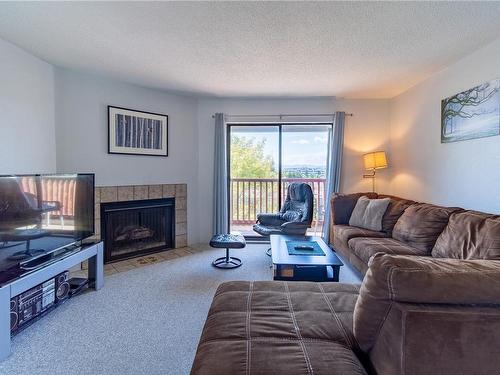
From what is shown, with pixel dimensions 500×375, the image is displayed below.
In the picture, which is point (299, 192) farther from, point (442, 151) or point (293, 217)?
point (442, 151)

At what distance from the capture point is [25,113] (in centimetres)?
261

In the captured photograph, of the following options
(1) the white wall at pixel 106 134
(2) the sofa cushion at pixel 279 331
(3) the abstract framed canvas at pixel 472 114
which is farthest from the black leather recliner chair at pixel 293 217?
(2) the sofa cushion at pixel 279 331

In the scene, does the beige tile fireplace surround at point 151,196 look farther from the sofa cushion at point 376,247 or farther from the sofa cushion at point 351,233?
the sofa cushion at point 376,247

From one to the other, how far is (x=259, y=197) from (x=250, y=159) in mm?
729

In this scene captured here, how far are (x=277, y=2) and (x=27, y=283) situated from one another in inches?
102

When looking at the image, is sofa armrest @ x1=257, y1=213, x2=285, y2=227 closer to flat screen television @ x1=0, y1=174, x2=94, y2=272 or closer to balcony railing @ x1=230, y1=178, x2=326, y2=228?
balcony railing @ x1=230, y1=178, x2=326, y2=228

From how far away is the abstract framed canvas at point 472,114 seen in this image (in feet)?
7.82

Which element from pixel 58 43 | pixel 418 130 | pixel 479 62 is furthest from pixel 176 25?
pixel 418 130

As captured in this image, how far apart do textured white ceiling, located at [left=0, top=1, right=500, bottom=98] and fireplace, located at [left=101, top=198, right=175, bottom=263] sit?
5.40 feet

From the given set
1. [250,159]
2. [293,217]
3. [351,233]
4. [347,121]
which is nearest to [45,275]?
[293,217]

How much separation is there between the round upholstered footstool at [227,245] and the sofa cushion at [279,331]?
1.38 metres

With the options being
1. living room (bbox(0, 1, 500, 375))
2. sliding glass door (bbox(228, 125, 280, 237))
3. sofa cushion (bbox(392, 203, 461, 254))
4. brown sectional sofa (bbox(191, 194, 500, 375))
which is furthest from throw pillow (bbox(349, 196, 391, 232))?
brown sectional sofa (bbox(191, 194, 500, 375))

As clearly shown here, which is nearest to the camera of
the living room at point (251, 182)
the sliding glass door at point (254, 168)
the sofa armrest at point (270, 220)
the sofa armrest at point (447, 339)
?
the sofa armrest at point (447, 339)

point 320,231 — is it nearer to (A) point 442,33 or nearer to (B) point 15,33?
(A) point 442,33
